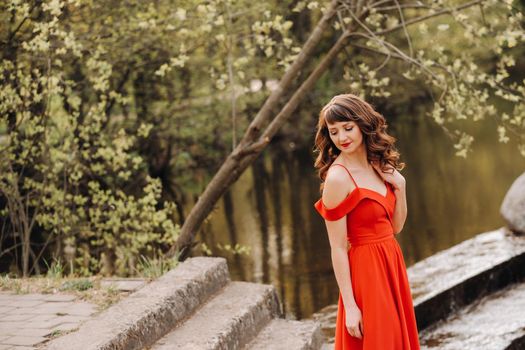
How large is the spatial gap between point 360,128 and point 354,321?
975mm

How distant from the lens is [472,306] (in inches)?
313

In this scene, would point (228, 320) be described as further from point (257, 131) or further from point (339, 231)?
point (257, 131)

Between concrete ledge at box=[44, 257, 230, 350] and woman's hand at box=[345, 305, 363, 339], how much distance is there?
1.59m

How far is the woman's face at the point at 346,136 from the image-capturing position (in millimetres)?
3664

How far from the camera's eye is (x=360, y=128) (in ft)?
12.1

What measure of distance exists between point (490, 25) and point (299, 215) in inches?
270

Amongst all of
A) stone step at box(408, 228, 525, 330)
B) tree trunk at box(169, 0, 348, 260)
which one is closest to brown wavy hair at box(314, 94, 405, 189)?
stone step at box(408, 228, 525, 330)

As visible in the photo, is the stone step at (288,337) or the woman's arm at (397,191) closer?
the woman's arm at (397,191)

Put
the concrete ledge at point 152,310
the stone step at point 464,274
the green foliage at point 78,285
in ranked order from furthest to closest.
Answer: the stone step at point 464,274 < the green foliage at point 78,285 < the concrete ledge at point 152,310

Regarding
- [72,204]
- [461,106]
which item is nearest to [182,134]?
[72,204]

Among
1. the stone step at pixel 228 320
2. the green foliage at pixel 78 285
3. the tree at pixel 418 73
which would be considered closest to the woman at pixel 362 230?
the stone step at pixel 228 320

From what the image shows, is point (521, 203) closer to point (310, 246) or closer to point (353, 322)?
point (310, 246)

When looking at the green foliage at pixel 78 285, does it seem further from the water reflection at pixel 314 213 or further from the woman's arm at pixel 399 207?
the water reflection at pixel 314 213

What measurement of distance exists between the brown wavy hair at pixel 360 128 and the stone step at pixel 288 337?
6.26 feet
